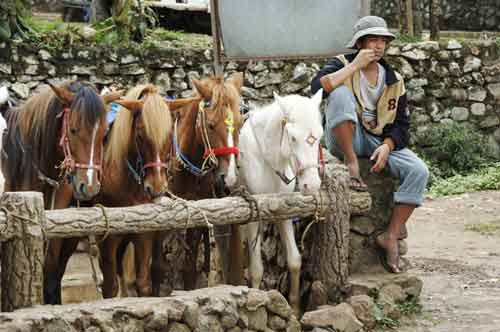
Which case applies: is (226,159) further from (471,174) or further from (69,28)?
(471,174)

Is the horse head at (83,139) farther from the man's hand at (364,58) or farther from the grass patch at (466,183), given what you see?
the grass patch at (466,183)

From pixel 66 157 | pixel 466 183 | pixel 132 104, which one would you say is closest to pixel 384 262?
pixel 132 104

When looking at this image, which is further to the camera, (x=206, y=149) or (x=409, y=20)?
(x=409, y=20)

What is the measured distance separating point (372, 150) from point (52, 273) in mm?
2600

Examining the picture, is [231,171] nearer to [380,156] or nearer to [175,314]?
[380,156]

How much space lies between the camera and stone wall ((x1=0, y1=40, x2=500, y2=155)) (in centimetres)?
1253

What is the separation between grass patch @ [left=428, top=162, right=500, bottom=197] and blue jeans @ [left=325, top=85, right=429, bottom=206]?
5.73 metres

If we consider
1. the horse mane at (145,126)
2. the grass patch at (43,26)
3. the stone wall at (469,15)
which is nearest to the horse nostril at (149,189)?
the horse mane at (145,126)

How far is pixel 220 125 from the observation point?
726 cm

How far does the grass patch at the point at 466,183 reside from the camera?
45.1 feet

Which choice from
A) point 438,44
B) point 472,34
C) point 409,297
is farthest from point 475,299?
point 472,34

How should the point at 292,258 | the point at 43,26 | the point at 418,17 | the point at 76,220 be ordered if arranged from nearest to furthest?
the point at 76,220 → the point at 292,258 → the point at 43,26 → the point at 418,17

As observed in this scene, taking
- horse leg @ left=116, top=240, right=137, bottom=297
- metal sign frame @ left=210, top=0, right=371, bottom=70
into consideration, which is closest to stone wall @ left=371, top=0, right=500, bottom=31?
metal sign frame @ left=210, top=0, right=371, bottom=70

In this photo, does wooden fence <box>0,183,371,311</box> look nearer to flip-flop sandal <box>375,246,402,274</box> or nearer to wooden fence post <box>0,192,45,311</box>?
wooden fence post <box>0,192,45,311</box>
